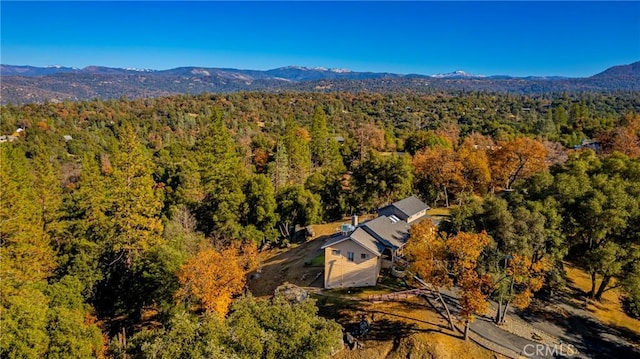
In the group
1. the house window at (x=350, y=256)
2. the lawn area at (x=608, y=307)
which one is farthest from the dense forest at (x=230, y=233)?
the house window at (x=350, y=256)

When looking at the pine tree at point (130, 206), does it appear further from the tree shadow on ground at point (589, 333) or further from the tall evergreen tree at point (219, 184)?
the tree shadow on ground at point (589, 333)

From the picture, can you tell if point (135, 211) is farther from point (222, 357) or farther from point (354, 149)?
point (354, 149)

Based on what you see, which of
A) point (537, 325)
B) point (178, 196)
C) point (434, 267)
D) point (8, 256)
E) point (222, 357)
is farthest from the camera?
point (178, 196)

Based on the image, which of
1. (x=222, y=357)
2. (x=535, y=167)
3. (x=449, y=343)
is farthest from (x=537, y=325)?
(x=535, y=167)

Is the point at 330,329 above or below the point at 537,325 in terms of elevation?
above

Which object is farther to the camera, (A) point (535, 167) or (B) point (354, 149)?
Result: (B) point (354, 149)

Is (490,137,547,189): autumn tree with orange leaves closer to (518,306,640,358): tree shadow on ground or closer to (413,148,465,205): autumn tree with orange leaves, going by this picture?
(413,148,465,205): autumn tree with orange leaves

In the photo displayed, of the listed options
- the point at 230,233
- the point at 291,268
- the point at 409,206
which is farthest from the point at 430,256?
the point at 230,233

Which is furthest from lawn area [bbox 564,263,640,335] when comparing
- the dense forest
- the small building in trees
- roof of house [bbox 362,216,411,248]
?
the small building in trees

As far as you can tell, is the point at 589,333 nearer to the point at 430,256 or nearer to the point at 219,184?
the point at 430,256
